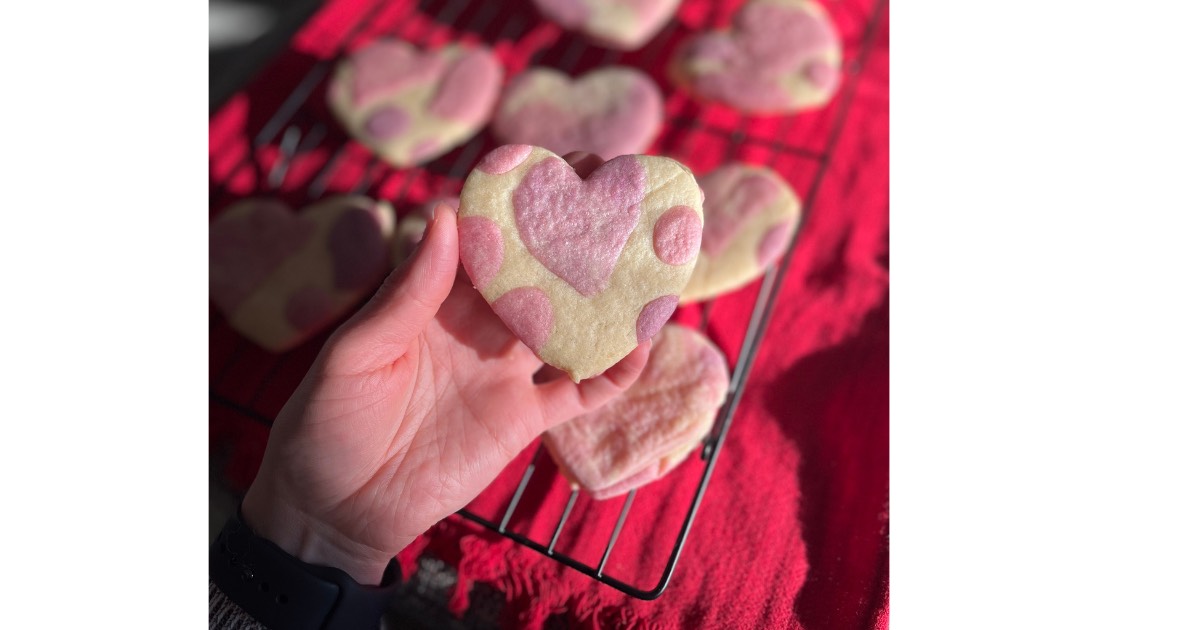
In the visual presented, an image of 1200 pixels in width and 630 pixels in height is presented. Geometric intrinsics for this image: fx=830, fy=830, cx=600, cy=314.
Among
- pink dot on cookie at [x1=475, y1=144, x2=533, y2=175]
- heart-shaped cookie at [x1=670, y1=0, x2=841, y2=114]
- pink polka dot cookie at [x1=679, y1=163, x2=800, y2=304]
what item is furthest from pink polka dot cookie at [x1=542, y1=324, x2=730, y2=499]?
heart-shaped cookie at [x1=670, y1=0, x2=841, y2=114]

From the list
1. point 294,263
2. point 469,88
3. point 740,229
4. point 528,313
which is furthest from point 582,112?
point 528,313

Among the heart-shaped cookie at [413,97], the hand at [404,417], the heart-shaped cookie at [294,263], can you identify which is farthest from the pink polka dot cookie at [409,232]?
the hand at [404,417]

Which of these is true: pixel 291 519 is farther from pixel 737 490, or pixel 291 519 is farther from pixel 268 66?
pixel 268 66

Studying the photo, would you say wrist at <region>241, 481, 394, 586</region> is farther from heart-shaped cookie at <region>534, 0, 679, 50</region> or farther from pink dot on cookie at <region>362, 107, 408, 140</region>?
heart-shaped cookie at <region>534, 0, 679, 50</region>

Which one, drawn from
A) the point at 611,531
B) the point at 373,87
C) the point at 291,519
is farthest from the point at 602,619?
the point at 373,87

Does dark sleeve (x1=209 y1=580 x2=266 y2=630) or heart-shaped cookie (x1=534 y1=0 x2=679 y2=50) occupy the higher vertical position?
heart-shaped cookie (x1=534 y1=0 x2=679 y2=50)
